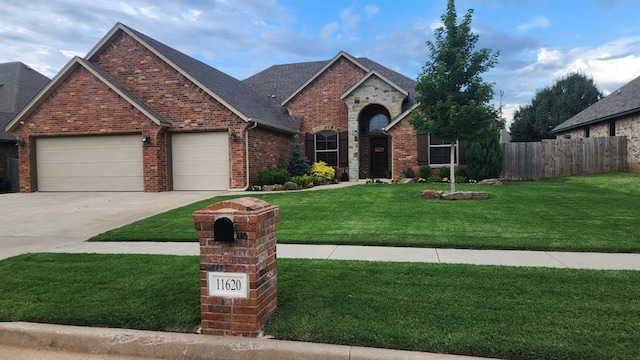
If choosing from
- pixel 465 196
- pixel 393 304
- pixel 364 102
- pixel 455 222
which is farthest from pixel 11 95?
pixel 393 304

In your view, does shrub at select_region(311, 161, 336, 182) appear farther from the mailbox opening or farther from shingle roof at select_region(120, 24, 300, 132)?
the mailbox opening

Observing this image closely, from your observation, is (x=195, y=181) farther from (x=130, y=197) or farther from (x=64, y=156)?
(x=64, y=156)

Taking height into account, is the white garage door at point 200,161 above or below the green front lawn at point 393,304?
above

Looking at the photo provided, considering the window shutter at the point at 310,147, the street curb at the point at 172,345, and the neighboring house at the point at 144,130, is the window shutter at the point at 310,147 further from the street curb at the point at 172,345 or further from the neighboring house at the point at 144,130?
the street curb at the point at 172,345

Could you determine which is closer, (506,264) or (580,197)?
(506,264)

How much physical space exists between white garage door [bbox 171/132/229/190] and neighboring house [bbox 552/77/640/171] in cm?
1874

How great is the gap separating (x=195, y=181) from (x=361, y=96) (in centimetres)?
956

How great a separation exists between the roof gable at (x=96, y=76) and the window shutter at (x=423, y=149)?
Answer: 1127cm

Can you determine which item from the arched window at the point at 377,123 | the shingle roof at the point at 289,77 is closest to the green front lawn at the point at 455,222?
the arched window at the point at 377,123

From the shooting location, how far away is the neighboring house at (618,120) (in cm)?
1898

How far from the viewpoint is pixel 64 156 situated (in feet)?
57.6

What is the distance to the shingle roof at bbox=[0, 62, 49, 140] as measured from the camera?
83.2 ft

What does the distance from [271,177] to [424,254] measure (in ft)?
38.8

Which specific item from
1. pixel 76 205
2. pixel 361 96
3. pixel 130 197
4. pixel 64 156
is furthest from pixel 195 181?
pixel 361 96
